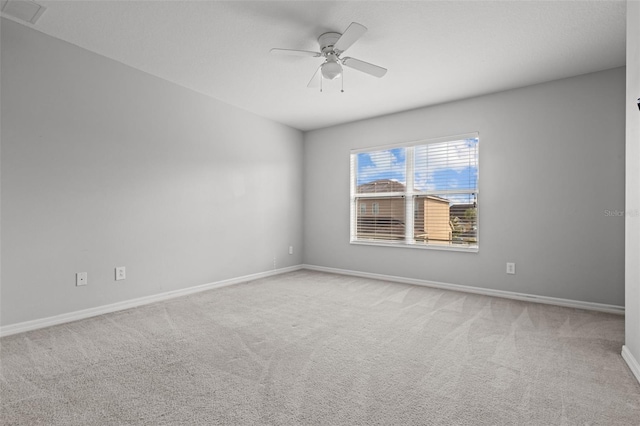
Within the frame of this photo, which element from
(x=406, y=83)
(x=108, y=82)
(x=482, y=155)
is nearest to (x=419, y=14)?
(x=406, y=83)

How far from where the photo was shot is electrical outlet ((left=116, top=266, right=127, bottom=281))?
317 centimetres

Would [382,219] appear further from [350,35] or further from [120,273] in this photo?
[120,273]

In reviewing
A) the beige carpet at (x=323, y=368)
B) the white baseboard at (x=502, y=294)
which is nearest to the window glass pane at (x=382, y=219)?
the white baseboard at (x=502, y=294)

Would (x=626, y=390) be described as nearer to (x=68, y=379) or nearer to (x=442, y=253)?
(x=442, y=253)

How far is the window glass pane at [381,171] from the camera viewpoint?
471 cm

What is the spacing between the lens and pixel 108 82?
10.2ft

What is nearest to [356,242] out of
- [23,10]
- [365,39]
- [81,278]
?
[365,39]

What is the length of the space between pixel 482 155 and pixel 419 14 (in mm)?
2165

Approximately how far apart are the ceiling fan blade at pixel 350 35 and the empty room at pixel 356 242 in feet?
0.07

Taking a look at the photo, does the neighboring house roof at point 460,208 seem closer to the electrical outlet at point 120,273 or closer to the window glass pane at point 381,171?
the window glass pane at point 381,171

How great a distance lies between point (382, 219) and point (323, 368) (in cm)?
317

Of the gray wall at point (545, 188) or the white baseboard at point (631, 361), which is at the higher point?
the gray wall at point (545, 188)

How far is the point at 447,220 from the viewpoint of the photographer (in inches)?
167

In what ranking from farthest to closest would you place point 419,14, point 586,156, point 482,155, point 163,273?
point 482,155, point 163,273, point 586,156, point 419,14
